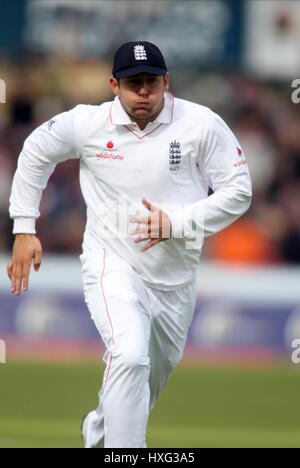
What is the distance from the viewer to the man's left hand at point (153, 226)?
6465 millimetres

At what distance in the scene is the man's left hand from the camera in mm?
6465

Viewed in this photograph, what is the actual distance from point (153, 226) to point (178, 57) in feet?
30.2

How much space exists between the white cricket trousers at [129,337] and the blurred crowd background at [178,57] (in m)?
7.61

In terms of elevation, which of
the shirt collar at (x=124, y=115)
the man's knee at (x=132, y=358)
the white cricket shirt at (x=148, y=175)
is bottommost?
the man's knee at (x=132, y=358)

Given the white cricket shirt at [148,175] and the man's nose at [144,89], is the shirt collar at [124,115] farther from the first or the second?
the man's nose at [144,89]

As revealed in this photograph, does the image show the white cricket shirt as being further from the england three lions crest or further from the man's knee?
the man's knee

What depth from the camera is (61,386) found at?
36.8 ft

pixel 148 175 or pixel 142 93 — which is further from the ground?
pixel 142 93

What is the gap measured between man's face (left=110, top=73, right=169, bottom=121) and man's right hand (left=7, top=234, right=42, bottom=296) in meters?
0.90

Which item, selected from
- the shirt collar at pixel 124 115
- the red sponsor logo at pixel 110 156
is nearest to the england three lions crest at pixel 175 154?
the shirt collar at pixel 124 115

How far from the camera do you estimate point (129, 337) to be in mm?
6418

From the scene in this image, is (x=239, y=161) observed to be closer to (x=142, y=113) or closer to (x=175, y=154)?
(x=175, y=154)

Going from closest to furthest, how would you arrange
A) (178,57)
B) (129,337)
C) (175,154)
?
(129,337) < (175,154) < (178,57)

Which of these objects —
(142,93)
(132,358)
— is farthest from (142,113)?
(132,358)
